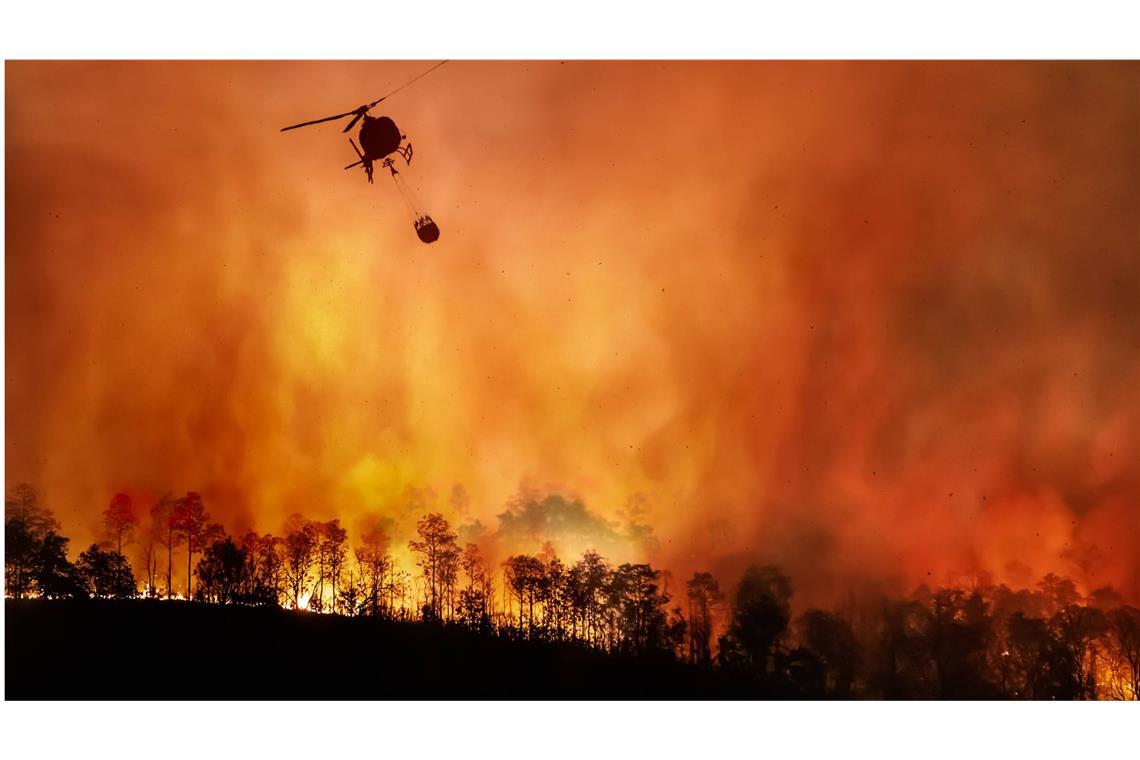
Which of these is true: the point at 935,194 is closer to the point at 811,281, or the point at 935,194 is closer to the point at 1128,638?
the point at 811,281

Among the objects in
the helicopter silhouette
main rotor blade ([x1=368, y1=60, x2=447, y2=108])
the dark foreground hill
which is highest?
main rotor blade ([x1=368, y1=60, x2=447, y2=108])

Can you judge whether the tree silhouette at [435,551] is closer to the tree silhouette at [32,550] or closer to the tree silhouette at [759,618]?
the tree silhouette at [759,618]

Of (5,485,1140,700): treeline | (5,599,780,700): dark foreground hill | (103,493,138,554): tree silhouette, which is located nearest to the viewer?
(5,599,780,700): dark foreground hill

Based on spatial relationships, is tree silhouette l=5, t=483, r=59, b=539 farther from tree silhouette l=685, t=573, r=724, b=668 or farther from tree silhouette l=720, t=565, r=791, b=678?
tree silhouette l=720, t=565, r=791, b=678

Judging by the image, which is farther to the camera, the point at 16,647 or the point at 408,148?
the point at 408,148

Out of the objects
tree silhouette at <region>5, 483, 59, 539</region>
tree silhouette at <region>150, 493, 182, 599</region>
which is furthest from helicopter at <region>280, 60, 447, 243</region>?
tree silhouette at <region>5, 483, 59, 539</region>

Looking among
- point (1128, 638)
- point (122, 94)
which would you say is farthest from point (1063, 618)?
point (122, 94)

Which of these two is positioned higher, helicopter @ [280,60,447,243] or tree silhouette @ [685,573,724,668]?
helicopter @ [280,60,447,243]

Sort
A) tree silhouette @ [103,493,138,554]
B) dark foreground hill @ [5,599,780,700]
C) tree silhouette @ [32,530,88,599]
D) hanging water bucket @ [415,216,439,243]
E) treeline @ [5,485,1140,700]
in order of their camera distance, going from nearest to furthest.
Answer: dark foreground hill @ [5,599,780,700] < treeline @ [5,485,1140,700] < tree silhouette @ [32,530,88,599] < tree silhouette @ [103,493,138,554] < hanging water bucket @ [415,216,439,243]
